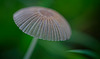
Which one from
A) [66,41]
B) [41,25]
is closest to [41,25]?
[41,25]

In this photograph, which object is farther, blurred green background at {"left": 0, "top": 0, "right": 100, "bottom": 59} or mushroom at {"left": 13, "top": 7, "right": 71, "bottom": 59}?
blurred green background at {"left": 0, "top": 0, "right": 100, "bottom": 59}

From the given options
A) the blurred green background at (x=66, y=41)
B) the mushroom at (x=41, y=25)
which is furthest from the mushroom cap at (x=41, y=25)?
→ the blurred green background at (x=66, y=41)

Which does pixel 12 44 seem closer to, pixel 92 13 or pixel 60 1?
pixel 60 1

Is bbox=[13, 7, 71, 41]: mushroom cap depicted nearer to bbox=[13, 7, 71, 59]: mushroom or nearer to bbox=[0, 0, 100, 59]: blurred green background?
bbox=[13, 7, 71, 59]: mushroom

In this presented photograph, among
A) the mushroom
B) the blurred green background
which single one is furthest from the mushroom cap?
the blurred green background

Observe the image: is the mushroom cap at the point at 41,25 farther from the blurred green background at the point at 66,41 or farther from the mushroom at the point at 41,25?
the blurred green background at the point at 66,41

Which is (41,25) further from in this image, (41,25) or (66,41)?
(66,41)
